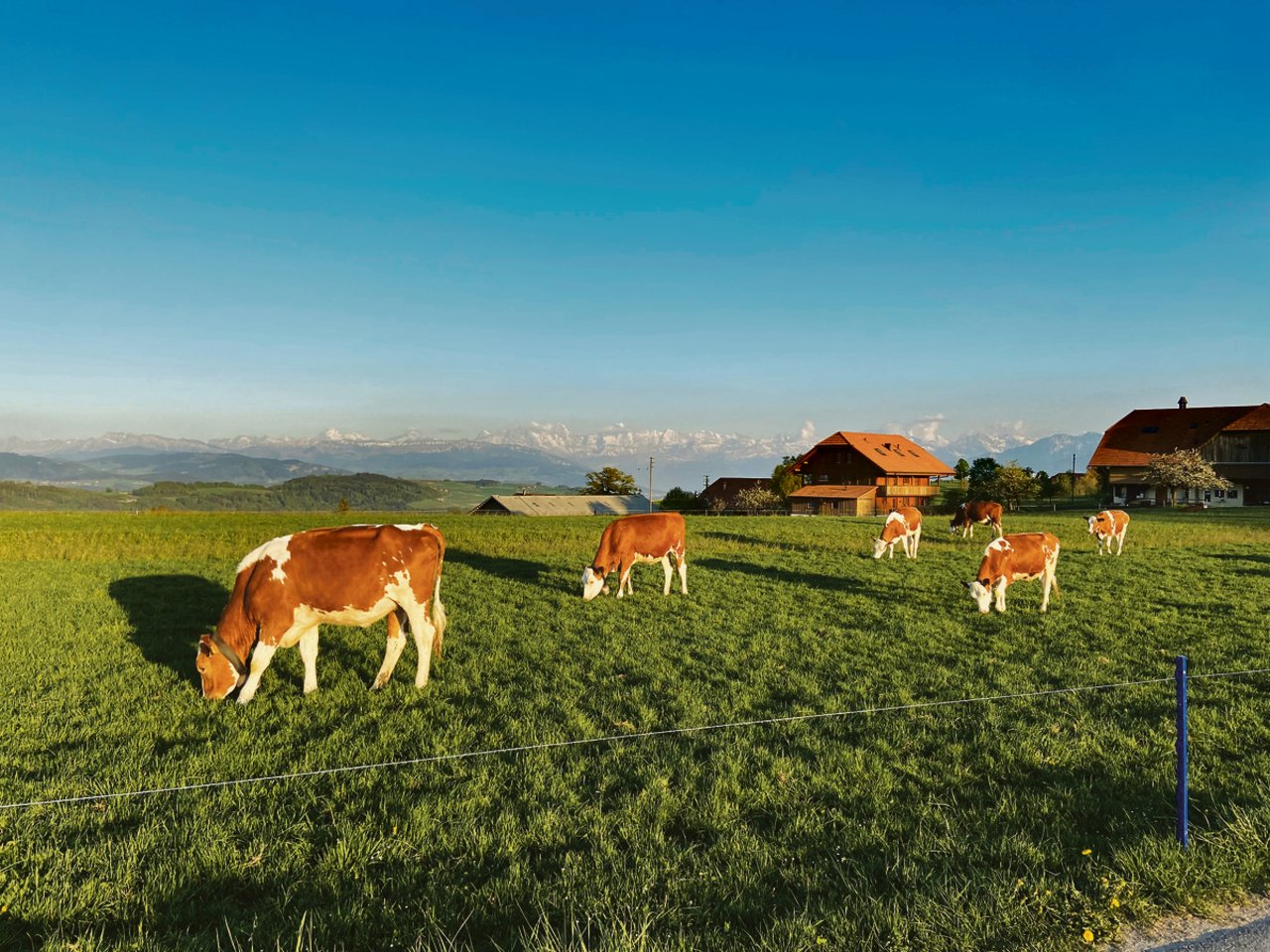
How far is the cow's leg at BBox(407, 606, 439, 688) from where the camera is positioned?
9156mm

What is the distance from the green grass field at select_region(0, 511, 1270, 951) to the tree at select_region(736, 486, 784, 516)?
66828 millimetres

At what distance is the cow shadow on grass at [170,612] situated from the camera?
10.6 m

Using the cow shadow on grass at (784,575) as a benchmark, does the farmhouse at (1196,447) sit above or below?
above

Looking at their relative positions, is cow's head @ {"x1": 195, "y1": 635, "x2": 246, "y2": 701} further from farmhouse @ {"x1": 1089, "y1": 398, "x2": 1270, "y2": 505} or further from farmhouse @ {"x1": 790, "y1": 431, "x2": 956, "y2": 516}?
farmhouse @ {"x1": 1089, "y1": 398, "x2": 1270, "y2": 505}

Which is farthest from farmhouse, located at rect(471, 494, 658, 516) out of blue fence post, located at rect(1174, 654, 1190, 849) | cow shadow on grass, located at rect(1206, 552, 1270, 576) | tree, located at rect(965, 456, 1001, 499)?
blue fence post, located at rect(1174, 654, 1190, 849)

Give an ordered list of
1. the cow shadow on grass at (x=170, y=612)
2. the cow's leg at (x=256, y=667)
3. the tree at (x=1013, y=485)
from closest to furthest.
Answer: the cow's leg at (x=256, y=667) < the cow shadow on grass at (x=170, y=612) < the tree at (x=1013, y=485)

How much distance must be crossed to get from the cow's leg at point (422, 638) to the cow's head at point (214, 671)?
7.27ft

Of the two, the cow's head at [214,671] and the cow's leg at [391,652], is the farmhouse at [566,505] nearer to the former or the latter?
the cow's leg at [391,652]

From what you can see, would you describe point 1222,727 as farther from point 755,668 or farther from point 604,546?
point 604,546

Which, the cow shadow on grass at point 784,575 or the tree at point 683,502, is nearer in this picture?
the cow shadow on grass at point 784,575

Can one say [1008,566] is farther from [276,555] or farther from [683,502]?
[683,502]

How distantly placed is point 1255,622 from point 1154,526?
92.5 ft

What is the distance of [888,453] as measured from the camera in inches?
3174

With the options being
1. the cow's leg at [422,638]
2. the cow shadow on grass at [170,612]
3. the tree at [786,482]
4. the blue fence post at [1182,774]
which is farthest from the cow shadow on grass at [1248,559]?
the tree at [786,482]
